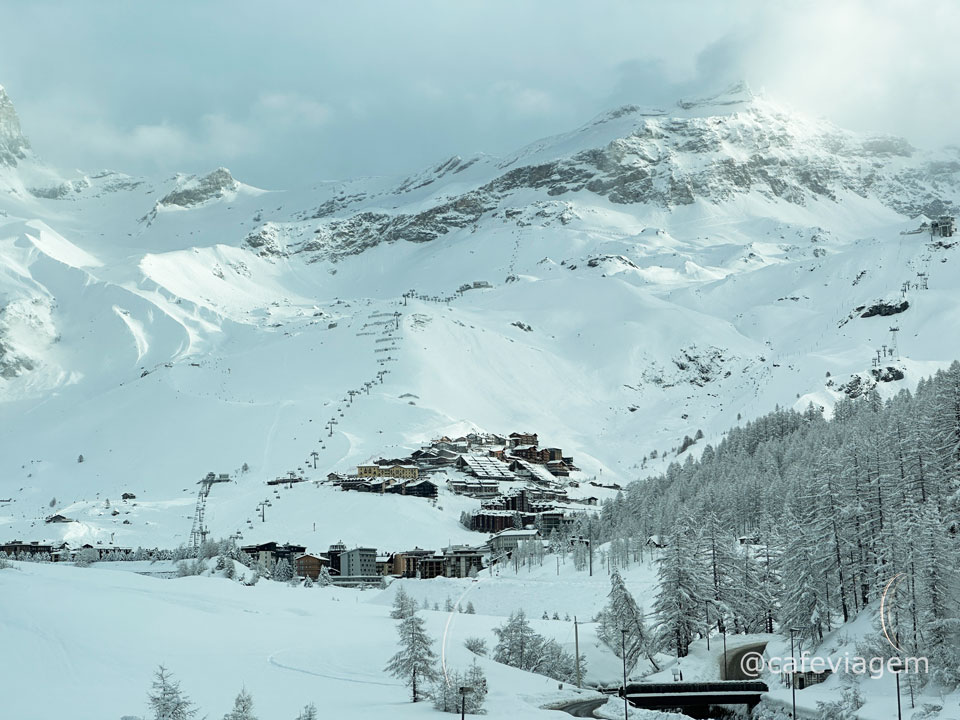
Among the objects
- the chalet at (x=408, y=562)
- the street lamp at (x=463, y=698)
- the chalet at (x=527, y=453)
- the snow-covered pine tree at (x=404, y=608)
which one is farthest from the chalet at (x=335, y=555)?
the street lamp at (x=463, y=698)

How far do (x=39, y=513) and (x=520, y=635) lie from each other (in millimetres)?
110272

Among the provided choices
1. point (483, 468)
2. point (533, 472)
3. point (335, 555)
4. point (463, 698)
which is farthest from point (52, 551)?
point (463, 698)

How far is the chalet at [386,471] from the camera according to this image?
522 ft

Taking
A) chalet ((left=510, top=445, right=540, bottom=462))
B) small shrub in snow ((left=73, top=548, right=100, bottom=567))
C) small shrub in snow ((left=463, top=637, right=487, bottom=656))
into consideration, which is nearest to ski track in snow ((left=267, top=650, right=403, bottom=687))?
small shrub in snow ((left=463, top=637, right=487, bottom=656))

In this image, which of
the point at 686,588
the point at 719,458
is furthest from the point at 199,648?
the point at 719,458

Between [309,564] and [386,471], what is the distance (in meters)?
39.7

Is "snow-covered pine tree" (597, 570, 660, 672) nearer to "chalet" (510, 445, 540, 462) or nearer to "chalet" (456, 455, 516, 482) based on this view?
"chalet" (456, 455, 516, 482)

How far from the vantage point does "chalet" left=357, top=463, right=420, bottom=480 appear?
159m

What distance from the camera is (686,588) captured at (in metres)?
68.0

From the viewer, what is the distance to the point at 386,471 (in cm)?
15962

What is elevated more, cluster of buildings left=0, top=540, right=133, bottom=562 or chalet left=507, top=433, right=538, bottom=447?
chalet left=507, top=433, right=538, bottom=447

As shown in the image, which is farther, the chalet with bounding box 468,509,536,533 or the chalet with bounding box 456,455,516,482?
the chalet with bounding box 456,455,516,482

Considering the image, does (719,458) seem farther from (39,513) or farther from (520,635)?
(39,513)

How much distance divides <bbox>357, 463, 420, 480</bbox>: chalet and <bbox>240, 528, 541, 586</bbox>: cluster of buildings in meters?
32.6
